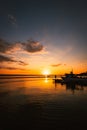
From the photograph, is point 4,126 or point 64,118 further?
point 64,118

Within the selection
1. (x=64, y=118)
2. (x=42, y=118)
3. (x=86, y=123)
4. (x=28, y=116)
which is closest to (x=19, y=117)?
(x=28, y=116)

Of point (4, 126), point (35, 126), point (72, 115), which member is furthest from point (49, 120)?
point (4, 126)

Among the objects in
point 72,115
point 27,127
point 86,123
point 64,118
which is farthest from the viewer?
point 72,115

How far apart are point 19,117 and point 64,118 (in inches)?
211

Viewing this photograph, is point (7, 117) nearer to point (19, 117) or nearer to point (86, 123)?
point (19, 117)

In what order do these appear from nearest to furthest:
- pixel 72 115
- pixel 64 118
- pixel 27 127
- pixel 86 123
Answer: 1. pixel 27 127
2. pixel 86 123
3. pixel 64 118
4. pixel 72 115

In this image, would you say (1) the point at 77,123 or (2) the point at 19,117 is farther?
(2) the point at 19,117

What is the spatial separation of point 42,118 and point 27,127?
3116mm

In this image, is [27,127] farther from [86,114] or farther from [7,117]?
[86,114]

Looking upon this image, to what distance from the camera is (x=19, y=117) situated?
17234 mm

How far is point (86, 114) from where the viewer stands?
726 inches

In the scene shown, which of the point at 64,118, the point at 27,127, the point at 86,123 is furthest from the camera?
the point at 64,118

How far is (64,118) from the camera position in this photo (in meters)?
16.9

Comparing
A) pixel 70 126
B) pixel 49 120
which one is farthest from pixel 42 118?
pixel 70 126
